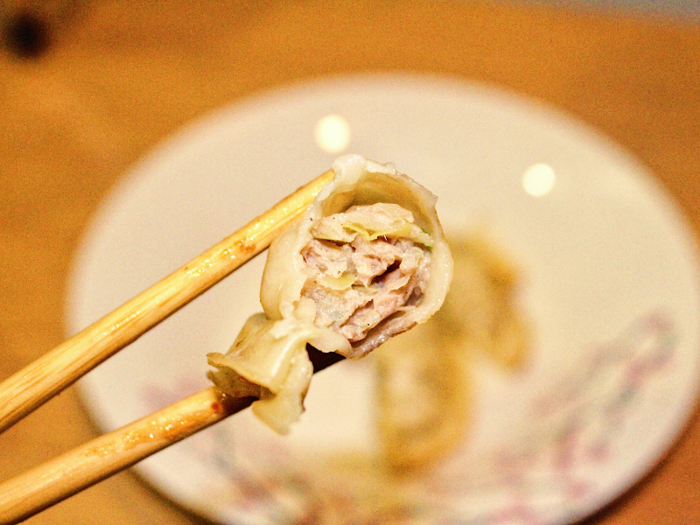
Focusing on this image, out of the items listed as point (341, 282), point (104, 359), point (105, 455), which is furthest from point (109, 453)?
point (341, 282)

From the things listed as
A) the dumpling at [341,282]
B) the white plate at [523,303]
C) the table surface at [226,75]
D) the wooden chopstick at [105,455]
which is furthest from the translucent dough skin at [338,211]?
the table surface at [226,75]

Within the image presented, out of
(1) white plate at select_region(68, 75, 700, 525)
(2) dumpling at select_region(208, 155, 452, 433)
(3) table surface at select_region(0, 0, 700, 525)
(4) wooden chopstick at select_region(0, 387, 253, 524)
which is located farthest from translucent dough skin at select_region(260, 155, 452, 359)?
(3) table surface at select_region(0, 0, 700, 525)

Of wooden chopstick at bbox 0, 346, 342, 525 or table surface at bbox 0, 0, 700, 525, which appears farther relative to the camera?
table surface at bbox 0, 0, 700, 525

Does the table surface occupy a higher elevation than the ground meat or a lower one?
higher

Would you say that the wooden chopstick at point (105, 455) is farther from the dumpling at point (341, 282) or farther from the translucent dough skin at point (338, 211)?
the translucent dough skin at point (338, 211)

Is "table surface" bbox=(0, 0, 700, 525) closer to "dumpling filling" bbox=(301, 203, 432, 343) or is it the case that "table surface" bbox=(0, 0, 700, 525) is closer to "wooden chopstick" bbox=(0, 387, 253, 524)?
"wooden chopstick" bbox=(0, 387, 253, 524)

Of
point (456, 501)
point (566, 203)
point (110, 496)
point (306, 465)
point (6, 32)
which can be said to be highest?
point (6, 32)

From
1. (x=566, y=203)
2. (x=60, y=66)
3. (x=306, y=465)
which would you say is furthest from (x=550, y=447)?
(x=60, y=66)

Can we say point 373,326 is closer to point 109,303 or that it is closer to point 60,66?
point 109,303
